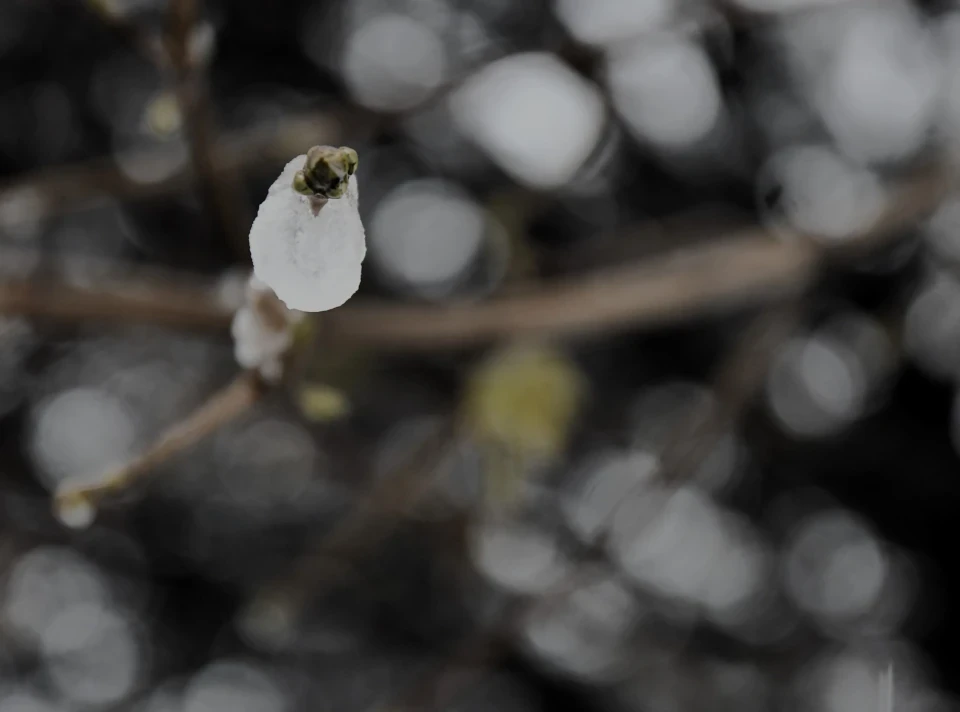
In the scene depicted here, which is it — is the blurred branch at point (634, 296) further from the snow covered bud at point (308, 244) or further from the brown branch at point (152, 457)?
the snow covered bud at point (308, 244)

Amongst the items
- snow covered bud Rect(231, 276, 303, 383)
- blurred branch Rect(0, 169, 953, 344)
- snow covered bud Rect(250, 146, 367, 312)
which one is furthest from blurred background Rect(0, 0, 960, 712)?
snow covered bud Rect(250, 146, 367, 312)

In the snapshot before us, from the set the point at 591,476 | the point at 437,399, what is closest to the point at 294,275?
the point at 437,399

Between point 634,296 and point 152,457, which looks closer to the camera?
point 152,457

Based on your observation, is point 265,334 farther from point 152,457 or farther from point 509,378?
point 509,378

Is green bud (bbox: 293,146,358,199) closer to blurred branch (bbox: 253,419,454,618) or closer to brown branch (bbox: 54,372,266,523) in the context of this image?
brown branch (bbox: 54,372,266,523)

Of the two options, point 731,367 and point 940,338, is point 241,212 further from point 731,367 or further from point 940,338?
point 940,338

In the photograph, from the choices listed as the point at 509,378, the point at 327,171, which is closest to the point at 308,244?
the point at 327,171

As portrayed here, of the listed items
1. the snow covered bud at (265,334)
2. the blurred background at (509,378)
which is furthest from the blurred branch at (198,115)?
the snow covered bud at (265,334)
